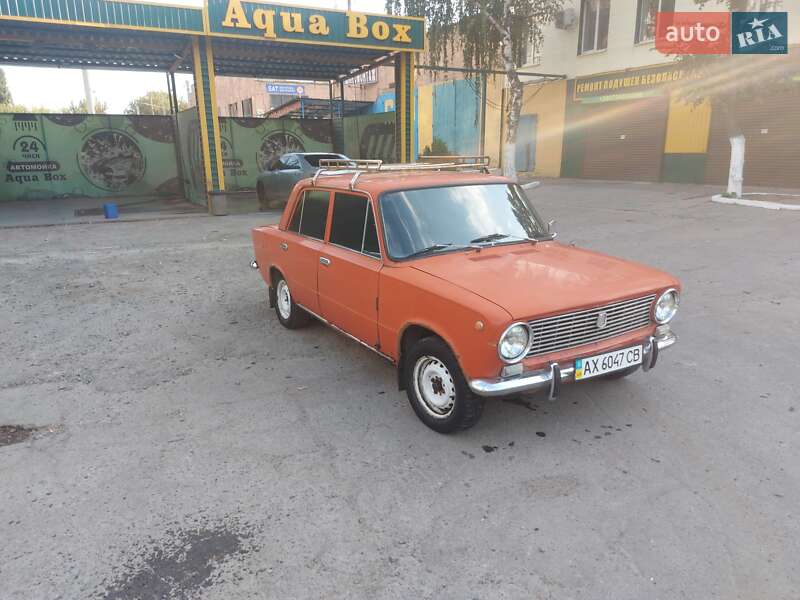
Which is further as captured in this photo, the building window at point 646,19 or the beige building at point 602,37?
the beige building at point 602,37

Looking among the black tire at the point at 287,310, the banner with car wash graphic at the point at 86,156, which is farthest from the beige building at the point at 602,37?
the black tire at the point at 287,310

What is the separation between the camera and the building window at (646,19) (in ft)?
63.3

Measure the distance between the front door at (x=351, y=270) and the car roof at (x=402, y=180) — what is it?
0.37ft

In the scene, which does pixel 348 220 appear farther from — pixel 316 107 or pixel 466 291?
pixel 316 107

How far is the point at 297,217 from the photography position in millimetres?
5379

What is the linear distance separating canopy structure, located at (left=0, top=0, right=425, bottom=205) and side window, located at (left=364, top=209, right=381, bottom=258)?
37.2 feet

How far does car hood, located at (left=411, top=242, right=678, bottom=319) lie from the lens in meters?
3.27

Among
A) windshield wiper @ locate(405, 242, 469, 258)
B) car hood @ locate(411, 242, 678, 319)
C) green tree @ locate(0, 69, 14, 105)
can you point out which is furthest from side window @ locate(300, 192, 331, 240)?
green tree @ locate(0, 69, 14, 105)

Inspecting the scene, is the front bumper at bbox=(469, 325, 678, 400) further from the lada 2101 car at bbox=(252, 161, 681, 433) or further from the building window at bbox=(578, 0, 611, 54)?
the building window at bbox=(578, 0, 611, 54)

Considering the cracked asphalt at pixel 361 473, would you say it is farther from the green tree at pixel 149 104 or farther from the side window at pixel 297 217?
the green tree at pixel 149 104

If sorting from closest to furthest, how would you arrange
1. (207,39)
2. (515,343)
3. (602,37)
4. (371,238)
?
(515,343)
(371,238)
(207,39)
(602,37)

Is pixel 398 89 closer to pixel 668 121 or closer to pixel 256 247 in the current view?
pixel 668 121

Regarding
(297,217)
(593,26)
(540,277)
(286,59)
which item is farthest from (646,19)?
(540,277)

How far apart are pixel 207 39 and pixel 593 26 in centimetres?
1550
